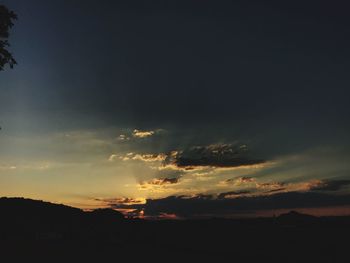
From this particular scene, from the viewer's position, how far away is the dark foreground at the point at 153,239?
39.0 metres

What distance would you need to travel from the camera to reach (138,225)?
2872 inches

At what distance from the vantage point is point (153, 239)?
59.5m

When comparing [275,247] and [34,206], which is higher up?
[34,206]

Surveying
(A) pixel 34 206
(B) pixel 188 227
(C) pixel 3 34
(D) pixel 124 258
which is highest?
(C) pixel 3 34

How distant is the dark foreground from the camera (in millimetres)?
39031

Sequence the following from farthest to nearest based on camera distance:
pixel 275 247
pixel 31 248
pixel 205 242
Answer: pixel 205 242
pixel 275 247
pixel 31 248

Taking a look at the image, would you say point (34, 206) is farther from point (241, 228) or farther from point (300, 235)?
point (300, 235)

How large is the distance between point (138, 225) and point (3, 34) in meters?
46.7

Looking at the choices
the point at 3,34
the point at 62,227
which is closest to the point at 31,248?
the point at 3,34

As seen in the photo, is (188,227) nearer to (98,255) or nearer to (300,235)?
(300,235)

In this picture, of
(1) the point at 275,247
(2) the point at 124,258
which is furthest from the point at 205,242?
(2) the point at 124,258

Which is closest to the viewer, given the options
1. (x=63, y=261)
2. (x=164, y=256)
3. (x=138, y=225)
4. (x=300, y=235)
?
(x=63, y=261)

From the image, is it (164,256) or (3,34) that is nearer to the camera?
(3,34)

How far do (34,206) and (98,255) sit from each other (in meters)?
42.1
